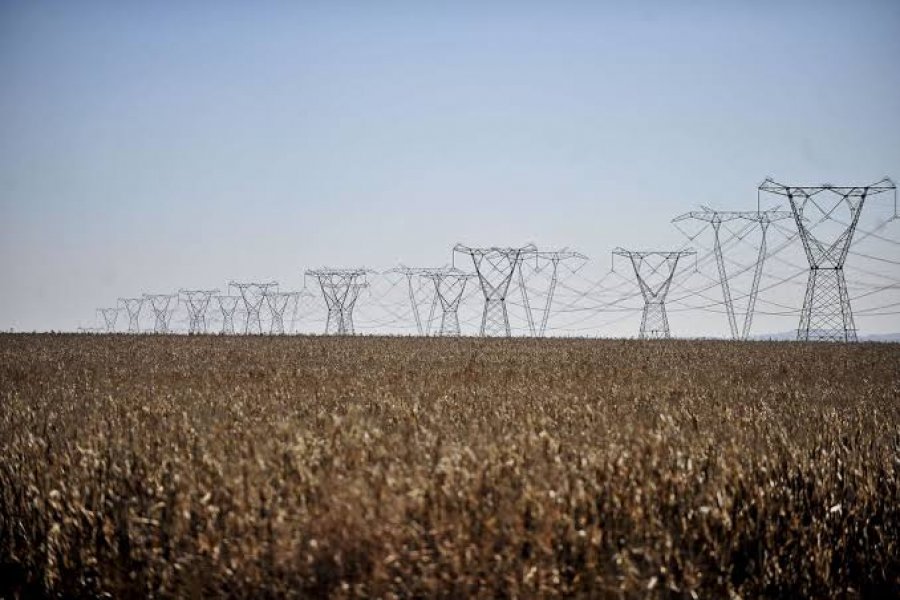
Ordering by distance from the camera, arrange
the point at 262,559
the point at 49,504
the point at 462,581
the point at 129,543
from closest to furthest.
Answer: the point at 462,581, the point at 262,559, the point at 129,543, the point at 49,504

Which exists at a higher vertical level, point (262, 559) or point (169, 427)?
point (169, 427)

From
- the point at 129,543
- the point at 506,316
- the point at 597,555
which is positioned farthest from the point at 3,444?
the point at 506,316

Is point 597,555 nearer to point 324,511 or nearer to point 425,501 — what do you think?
point 425,501

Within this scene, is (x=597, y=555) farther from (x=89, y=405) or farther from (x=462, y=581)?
(x=89, y=405)

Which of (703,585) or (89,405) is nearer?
(703,585)

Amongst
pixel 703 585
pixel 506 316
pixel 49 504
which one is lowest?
pixel 703 585

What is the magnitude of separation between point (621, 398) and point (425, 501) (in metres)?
7.11

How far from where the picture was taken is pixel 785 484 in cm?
626

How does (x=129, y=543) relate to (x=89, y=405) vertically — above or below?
below

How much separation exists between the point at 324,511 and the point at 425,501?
0.66 metres

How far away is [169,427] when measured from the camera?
26.6 ft

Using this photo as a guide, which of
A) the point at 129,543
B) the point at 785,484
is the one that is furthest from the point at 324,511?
the point at 785,484

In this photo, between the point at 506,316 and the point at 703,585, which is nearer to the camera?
the point at 703,585

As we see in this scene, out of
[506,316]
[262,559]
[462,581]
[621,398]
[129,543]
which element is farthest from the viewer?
[506,316]
